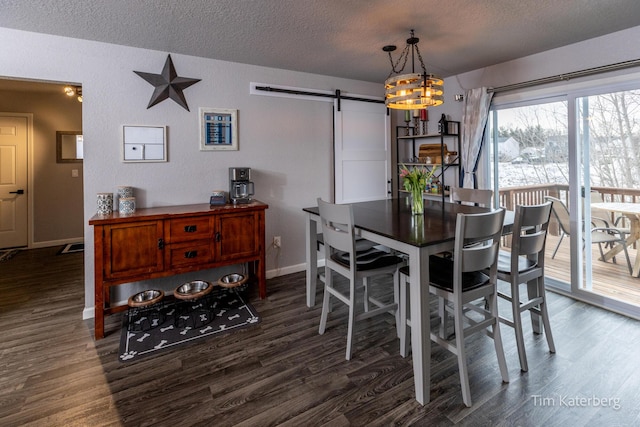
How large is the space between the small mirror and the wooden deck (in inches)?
265

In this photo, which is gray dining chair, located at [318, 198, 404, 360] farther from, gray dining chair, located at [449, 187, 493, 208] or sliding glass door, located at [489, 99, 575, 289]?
sliding glass door, located at [489, 99, 575, 289]

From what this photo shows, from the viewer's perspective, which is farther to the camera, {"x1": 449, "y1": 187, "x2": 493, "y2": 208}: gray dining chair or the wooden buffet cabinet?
{"x1": 449, "y1": 187, "x2": 493, "y2": 208}: gray dining chair

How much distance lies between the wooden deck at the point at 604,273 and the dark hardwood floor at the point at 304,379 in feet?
0.90

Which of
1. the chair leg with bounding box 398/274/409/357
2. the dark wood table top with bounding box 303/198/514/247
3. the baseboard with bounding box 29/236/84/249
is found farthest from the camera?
the baseboard with bounding box 29/236/84/249

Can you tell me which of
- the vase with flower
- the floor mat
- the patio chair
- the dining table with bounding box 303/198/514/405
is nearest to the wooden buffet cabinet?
the floor mat

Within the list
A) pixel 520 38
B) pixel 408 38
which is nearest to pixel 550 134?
pixel 520 38

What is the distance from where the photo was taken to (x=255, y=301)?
10.4ft

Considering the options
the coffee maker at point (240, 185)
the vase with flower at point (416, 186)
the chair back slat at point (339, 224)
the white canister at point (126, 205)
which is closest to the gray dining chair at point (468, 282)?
the chair back slat at point (339, 224)

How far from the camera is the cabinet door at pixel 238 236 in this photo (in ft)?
9.88

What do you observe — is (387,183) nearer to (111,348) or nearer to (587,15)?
(587,15)

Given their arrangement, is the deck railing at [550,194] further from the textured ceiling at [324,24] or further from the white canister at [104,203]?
the white canister at [104,203]

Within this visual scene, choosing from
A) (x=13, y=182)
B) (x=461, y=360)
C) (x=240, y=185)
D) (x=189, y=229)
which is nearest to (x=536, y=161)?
(x=461, y=360)

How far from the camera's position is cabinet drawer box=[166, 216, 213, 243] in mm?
2787

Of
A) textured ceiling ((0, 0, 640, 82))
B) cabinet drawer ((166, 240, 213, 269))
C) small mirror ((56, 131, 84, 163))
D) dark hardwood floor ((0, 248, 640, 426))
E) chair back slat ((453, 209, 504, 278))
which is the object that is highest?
textured ceiling ((0, 0, 640, 82))
